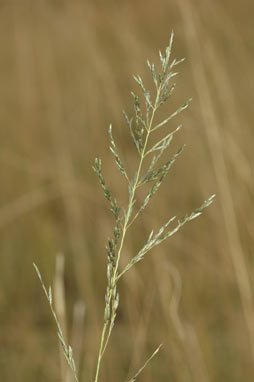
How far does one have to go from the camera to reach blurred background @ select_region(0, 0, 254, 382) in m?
1.16

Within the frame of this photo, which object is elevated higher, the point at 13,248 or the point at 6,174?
the point at 6,174

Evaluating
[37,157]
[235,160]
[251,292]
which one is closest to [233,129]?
[235,160]

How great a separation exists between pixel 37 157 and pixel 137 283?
0.45m

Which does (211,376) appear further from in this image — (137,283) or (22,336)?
(22,336)

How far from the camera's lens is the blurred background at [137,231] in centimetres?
116

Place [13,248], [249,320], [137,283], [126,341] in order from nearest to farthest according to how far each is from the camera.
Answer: [249,320]
[137,283]
[126,341]
[13,248]

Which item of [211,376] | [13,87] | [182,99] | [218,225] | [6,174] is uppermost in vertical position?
[13,87]

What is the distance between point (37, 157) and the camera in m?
1.65

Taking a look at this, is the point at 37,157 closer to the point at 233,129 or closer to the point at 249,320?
the point at 233,129

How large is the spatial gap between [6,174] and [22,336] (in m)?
0.88

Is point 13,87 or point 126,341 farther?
point 13,87

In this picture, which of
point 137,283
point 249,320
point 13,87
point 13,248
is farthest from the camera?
point 13,87

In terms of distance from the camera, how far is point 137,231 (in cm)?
217

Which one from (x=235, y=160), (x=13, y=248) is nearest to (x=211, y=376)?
(x=235, y=160)
